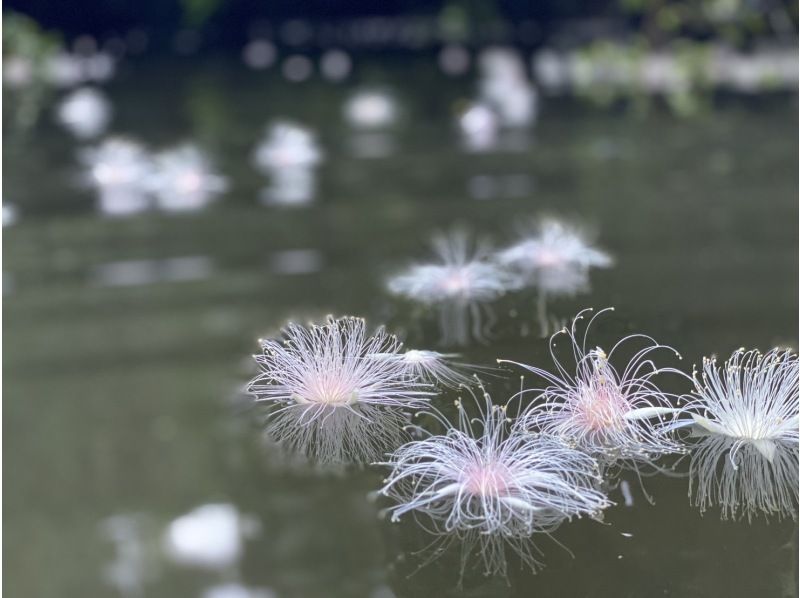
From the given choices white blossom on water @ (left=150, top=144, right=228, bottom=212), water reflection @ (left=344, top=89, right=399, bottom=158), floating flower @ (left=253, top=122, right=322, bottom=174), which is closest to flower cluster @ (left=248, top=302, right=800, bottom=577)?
white blossom on water @ (left=150, top=144, right=228, bottom=212)

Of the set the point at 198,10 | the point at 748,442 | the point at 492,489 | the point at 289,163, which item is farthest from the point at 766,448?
the point at 198,10

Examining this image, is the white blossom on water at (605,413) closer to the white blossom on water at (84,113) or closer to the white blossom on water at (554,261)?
the white blossom on water at (554,261)

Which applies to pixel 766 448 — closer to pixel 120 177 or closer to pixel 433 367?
pixel 433 367

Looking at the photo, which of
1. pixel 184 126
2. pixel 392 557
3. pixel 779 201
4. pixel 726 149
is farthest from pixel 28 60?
pixel 392 557

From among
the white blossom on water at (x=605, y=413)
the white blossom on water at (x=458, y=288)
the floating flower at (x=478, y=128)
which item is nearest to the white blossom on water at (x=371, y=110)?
the floating flower at (x=478, y=128)

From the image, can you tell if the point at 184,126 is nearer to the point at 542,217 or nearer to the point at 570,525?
the point at 542,217

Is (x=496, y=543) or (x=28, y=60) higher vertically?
(x=28, y=60)
